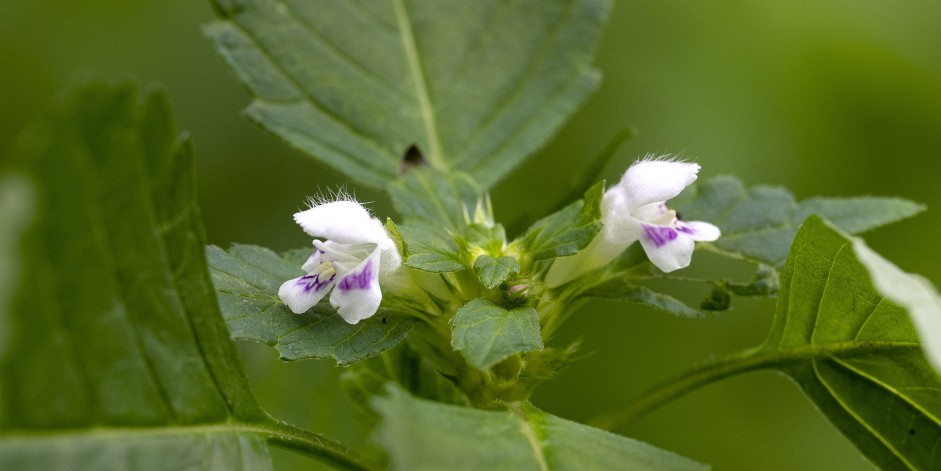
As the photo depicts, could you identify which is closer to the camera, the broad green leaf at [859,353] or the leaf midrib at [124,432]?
the leaf midrib at [124,432]

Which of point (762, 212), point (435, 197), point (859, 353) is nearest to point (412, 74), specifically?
point (435, 197)

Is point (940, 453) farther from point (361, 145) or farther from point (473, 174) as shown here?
point (361, 145)

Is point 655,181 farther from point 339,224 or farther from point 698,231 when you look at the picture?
point 339,224

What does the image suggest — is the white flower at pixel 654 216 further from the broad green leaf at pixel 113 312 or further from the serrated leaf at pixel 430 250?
the broad green leaf at pixel 113 312

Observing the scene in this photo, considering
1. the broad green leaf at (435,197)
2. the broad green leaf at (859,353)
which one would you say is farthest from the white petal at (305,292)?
the broad green leaf at (859,353)

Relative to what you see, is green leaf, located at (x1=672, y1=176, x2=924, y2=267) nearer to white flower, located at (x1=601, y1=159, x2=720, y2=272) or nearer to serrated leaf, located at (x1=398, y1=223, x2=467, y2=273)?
white flower, located at (x1=601, y1=159, x2=720, y2=272)

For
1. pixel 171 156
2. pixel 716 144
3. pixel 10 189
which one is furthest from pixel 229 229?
pixel 10 189
